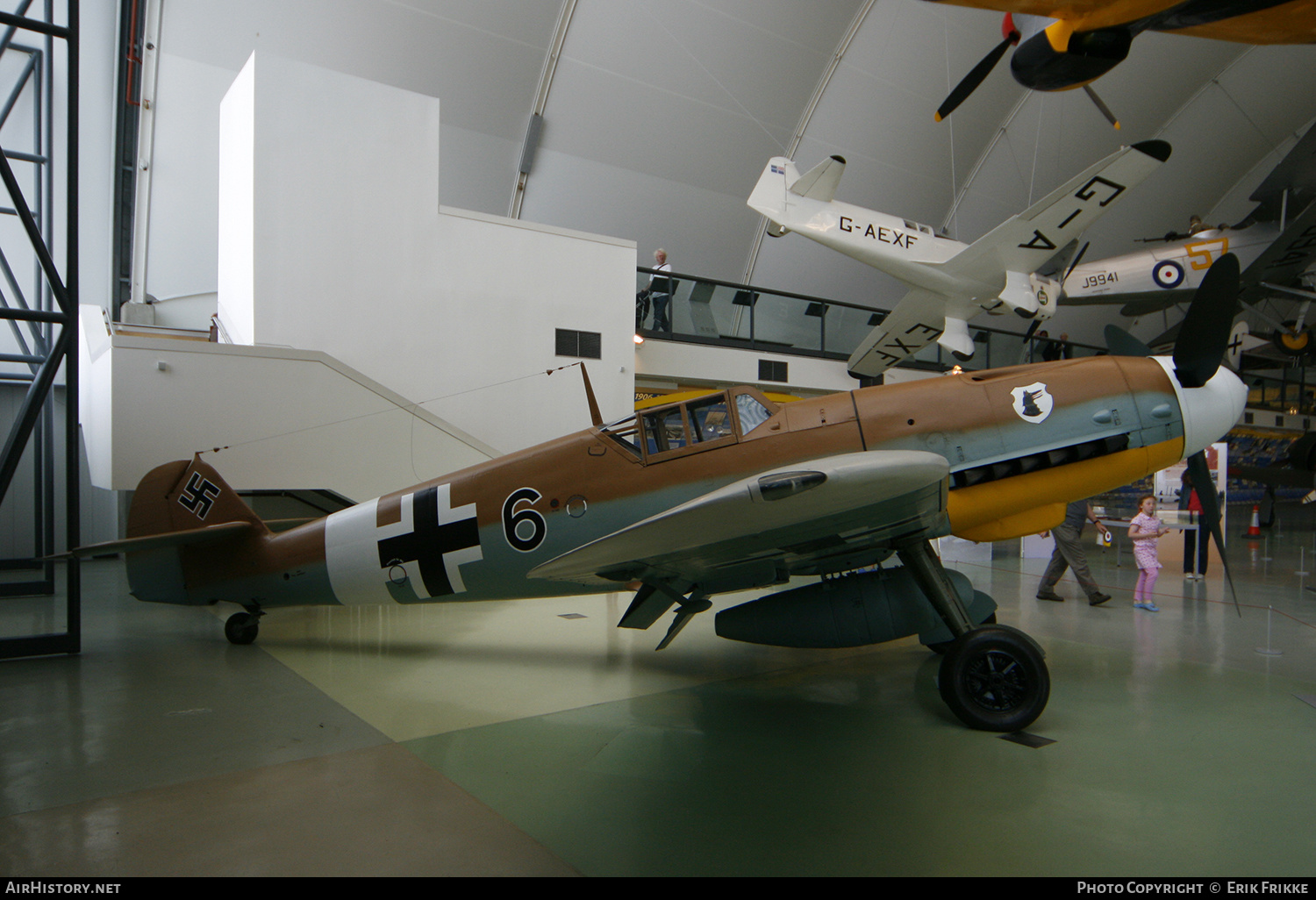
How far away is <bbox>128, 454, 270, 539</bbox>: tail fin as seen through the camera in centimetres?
595

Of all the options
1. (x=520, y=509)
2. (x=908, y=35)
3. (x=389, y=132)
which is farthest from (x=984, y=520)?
(x=908, y=35)

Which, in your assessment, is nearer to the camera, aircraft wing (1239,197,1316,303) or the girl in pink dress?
the girl in pink dress

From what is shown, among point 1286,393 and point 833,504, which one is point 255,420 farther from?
point 1286,393

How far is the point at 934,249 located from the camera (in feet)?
36.4

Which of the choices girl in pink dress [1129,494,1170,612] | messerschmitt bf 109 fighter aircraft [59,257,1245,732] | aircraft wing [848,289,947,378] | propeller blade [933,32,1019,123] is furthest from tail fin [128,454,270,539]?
aircraft wing [848,289,947,378]

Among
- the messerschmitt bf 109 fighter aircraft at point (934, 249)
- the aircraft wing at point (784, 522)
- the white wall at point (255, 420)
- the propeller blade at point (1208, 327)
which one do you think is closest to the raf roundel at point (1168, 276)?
the messerschmitt bf 109 fighter aircraft at point (934, 249)

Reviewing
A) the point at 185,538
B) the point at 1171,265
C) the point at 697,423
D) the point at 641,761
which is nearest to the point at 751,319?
the point at 1171,265

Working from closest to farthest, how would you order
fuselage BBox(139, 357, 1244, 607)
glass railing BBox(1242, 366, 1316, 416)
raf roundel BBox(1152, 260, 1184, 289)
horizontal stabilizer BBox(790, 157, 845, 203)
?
1. fuselage BBox(139, 357, 1244, 607)
2. horizontal stabilizer BBox(790, 157, 845, 203)
3. raf roundel BBox(1152, 260, 1184, 289)
4. glass railing BBox(1242, 366, 1316, 416)

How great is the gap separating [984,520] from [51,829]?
4.90 m

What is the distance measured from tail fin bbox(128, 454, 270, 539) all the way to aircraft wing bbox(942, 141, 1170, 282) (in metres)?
9.56

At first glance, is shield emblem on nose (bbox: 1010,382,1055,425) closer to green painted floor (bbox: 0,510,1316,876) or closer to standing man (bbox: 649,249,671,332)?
green painted floor (bbox: 0,510,1316,876)

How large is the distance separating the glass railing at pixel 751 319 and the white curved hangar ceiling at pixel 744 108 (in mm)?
4990

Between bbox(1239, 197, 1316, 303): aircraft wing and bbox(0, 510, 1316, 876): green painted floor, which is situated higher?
bbox(1239, 197, 1316, 303): aircraft wing

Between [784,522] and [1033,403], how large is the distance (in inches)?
76.6
